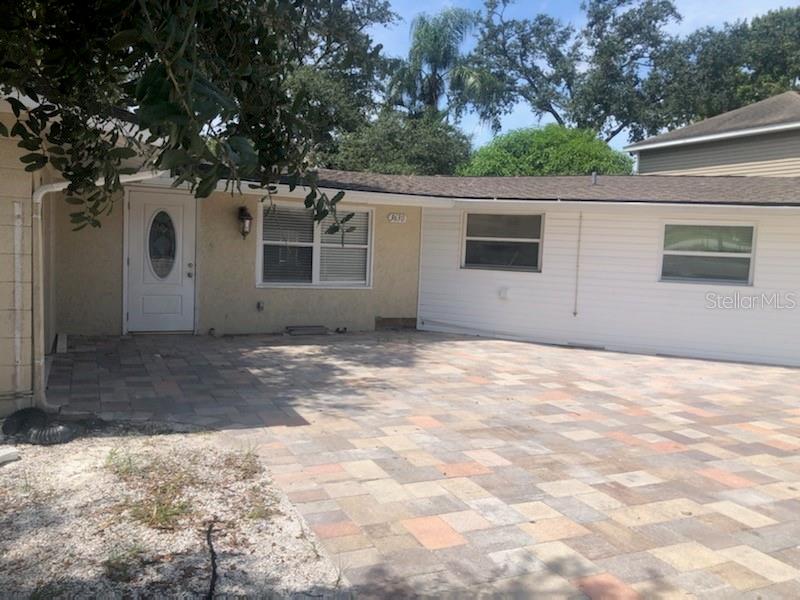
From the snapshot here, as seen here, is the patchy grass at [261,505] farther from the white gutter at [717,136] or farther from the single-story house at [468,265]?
the white gutter at [717,136]

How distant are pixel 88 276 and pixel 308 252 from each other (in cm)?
357

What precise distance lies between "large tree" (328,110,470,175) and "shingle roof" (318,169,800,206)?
1138cm

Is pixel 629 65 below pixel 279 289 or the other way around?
the other way around

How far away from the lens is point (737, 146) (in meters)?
17.3

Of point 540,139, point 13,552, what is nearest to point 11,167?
point 13,552

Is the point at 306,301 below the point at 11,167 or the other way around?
below

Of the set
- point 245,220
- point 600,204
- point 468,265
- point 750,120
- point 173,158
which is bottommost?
point 468,265

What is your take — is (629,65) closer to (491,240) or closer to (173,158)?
(491,240)

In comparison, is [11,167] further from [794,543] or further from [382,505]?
[794,543]

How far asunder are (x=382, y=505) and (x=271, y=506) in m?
0.69

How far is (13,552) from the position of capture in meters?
3.24

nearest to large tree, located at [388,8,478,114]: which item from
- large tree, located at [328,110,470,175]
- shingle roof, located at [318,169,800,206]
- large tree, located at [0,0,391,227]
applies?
large tree, located at [328,110,470,175]

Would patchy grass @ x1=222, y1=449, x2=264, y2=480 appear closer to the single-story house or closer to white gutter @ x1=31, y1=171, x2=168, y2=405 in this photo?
white gutter @ x1=31, y1=171, x2=168, y2=405

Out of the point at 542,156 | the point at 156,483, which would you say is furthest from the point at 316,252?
the point at 542,156
